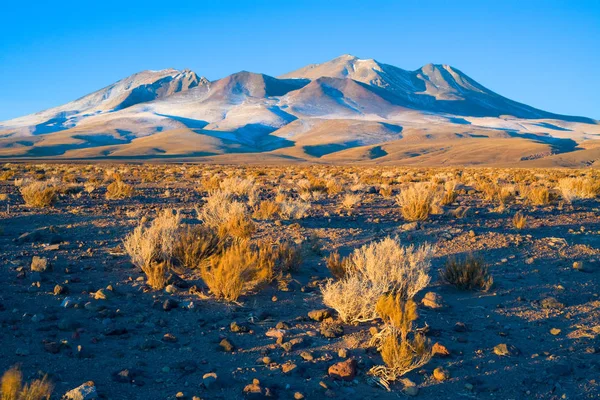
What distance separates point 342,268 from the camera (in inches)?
288

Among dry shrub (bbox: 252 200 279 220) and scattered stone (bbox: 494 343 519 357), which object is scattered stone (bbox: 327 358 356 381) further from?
dry shrub (bbox: 252 200 279 220)

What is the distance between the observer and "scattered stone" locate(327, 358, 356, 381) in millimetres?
4438

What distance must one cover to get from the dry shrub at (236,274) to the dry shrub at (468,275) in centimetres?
250

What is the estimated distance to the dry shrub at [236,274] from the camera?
6.29m

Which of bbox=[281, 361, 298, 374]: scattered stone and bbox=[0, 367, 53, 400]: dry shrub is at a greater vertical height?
bbox=[0, 367, 53, 400]: dry shrub

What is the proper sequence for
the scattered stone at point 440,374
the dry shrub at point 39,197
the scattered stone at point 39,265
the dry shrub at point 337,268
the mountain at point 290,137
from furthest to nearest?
1. the mountain at point 290,137
2. the dry shrub at point 39,197
3. the dry shrub at point 337,268
4. the scattered stone at point 39,265
5. the scattered stone at point 440,374

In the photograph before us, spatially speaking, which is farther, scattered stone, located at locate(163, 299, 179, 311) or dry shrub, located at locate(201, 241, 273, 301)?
dry shrub, located at locate(201, 241, 273, 301)

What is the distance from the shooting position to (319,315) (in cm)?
584

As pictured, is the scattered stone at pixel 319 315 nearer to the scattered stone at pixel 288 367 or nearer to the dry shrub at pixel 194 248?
the scattered stone at pixel 288 367

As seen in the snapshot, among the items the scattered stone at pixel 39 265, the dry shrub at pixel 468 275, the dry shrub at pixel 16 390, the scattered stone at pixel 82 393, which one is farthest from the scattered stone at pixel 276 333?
the scattered stone at pixel 39 265

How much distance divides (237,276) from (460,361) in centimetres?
272

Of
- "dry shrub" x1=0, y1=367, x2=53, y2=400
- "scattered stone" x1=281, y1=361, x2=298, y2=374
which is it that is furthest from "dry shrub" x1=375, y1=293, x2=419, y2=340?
"dry shrub" x1=0, y1=367, x2=53, y2=400

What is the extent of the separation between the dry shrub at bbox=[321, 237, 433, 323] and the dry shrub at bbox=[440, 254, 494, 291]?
39 cm

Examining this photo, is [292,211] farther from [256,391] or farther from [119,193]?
[256,391]
